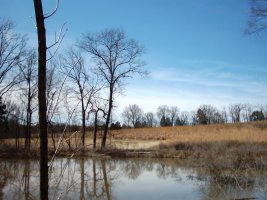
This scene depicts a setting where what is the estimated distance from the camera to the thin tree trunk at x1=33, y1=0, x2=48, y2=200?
250 centimetres

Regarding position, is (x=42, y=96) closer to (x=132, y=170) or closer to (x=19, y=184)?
(x=19, y=184)

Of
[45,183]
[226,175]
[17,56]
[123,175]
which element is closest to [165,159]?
[123,175]

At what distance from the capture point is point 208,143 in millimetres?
23078

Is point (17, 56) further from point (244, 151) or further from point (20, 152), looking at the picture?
point (244, 151)

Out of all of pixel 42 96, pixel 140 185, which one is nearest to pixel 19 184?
pixel 140 185

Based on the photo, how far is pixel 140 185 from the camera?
→ 12023 mm

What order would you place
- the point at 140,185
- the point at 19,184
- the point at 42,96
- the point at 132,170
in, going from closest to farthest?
the point at 42,96, the point at 19,184, the point at 140,185, the point at 132,170

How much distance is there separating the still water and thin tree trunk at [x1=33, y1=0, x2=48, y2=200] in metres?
5.24

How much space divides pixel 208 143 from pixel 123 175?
33.2 feet

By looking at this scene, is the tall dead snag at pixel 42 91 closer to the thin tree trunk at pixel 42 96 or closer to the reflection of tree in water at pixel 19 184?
the thin tree trunk at pixel 42 96

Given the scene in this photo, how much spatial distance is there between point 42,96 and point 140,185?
393 inches

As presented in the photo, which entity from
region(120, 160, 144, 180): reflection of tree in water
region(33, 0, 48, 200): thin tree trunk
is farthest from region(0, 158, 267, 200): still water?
region(33, 0, 48, 200): thin tree trunk

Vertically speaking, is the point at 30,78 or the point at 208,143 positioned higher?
the point at 30,78

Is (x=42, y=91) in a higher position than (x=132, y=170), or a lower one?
higher
